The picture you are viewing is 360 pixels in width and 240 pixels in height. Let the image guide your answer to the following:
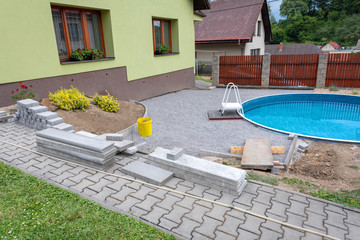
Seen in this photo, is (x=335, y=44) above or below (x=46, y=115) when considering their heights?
above

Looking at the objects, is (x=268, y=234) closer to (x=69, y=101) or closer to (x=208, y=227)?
(x=208, y=227)

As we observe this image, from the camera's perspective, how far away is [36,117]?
6461 mm

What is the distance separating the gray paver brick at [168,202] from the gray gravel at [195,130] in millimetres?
2662

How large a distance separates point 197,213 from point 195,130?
16.1 ft

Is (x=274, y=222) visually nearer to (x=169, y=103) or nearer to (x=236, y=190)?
(x=236, y=190)

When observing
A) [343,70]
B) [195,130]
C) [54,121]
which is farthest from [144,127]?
[343,70]

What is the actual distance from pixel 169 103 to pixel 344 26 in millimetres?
67410

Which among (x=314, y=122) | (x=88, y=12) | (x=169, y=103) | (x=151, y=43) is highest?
(x=88, y=12)

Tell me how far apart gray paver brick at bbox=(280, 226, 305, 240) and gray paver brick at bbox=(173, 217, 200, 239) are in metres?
1.10

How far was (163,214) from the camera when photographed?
11.1 feet

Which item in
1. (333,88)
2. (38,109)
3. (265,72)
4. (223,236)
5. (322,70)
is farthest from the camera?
(265,72)

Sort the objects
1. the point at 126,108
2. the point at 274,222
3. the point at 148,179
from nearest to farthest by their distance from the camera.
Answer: the point at 274,222, the point at 148,179, the point at 126,108

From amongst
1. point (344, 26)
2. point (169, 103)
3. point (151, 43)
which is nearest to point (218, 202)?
point (169, 103)

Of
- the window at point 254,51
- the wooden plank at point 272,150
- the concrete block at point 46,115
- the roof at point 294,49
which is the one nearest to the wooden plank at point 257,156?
the wooden plank at point 272,150
